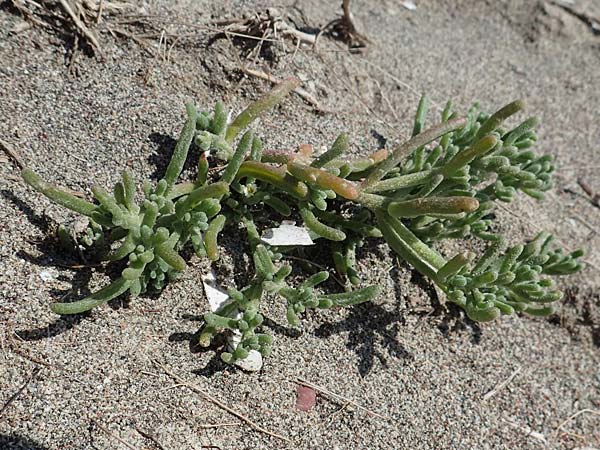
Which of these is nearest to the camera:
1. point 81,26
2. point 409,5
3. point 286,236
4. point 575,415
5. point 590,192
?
point 286,236

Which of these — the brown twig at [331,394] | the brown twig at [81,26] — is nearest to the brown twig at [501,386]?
the brown twig at [331,394]

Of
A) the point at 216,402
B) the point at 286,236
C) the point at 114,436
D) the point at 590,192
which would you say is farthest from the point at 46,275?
the point at 590,192

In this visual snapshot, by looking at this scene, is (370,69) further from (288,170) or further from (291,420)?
(291,420)

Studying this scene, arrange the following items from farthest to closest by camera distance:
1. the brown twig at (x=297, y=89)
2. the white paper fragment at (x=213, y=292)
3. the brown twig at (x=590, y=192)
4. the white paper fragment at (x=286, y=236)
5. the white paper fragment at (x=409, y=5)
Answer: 1. the white paper fragment at (x=409, y=5)
2. the brown twig at (x=590, y=192)
3. the brown twig at (x=297, y=89)
4. the white paper fragment at (x=286, y=236)
5. the white paper fragment at (x=213, y=292)

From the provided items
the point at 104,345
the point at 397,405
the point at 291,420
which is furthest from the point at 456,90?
the point at 104,345

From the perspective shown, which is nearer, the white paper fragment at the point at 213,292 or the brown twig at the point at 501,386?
the white paper fragment at the point at 213,292

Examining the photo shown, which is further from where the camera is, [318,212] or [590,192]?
[590,192]

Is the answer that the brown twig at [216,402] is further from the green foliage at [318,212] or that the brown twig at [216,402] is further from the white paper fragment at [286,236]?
the white paper fragment at [286,236]

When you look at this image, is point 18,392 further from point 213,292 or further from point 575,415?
point 575,415
